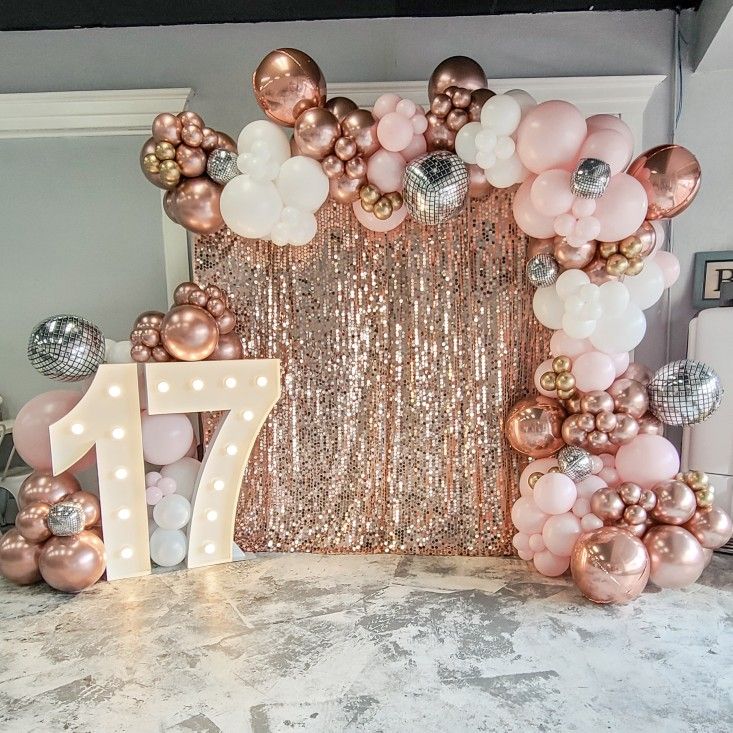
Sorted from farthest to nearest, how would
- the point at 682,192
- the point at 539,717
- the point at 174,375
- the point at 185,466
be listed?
the point at 185,466 < the point at 174,375 < the point at 682,192 < the point at 539,717

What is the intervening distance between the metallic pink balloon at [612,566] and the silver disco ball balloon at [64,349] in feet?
5.93

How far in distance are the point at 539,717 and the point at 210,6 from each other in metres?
2.71

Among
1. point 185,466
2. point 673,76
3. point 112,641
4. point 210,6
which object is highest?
point 210,6

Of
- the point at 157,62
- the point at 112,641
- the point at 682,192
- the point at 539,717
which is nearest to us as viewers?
the point at 539,717

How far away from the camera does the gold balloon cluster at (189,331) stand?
2162 mm

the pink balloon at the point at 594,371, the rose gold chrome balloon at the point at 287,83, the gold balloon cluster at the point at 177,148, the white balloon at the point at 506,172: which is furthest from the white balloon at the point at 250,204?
the pink balloon at the point at 594,371

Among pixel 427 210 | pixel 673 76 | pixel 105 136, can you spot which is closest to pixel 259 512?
pixel 427 210

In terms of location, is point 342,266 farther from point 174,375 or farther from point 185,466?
point 185,466

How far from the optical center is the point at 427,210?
2.06 m

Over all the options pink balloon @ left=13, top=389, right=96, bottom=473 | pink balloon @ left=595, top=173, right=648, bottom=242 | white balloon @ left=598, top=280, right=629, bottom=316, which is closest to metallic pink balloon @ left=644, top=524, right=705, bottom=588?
white balloon @ left=598, top=280, right=629, bottom=316

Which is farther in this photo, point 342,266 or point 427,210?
point 342,266

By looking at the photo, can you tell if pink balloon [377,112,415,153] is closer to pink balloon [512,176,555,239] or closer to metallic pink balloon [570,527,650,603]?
pink balloon [512,176,555,239]

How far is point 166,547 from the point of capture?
2.27 m

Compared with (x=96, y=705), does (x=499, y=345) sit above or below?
above
